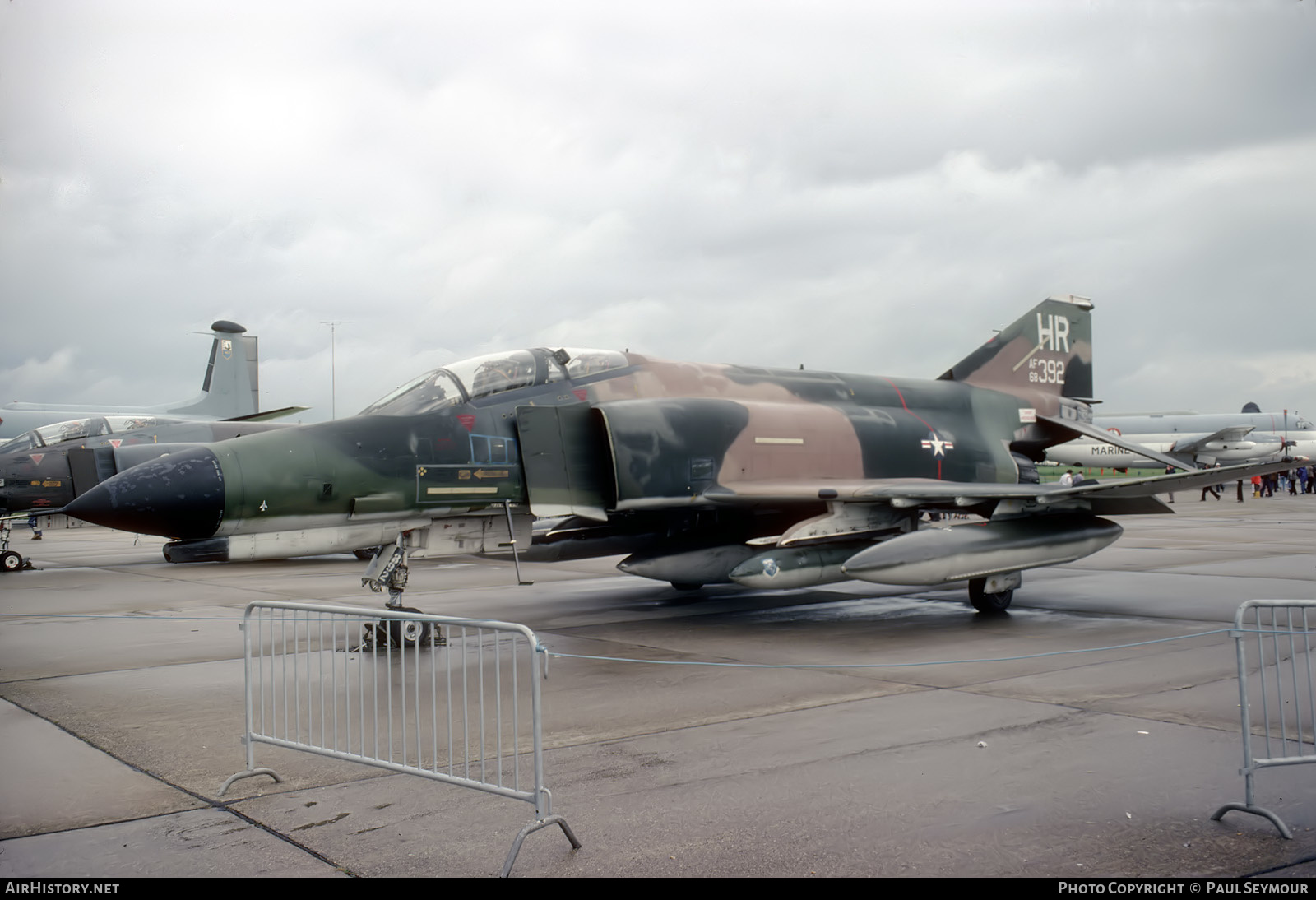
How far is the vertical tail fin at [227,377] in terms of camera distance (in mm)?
37375

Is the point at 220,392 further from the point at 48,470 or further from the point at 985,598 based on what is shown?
the point at 985,598

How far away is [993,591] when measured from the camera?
9.96 metres

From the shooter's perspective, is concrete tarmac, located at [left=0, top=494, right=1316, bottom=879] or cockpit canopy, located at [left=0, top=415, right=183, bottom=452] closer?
concrete tarmac, located at [left=0, top=494, right=1316, bottom=879]

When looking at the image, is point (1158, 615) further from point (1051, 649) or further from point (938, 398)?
point (938, 398)

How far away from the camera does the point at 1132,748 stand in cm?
491

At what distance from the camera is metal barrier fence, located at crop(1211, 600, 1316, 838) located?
155 inches

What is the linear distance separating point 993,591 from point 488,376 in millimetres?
5571

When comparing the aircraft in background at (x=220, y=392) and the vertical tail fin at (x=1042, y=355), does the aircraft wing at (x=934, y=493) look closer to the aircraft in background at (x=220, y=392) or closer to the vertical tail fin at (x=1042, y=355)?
the vertical tail fin at (x=1042, y=355)

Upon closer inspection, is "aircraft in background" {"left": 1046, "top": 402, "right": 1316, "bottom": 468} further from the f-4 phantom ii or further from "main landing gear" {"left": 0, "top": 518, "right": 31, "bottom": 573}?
"main landing gear" {"left": 0, "top": 518, "right": 31, "bottom": 573}

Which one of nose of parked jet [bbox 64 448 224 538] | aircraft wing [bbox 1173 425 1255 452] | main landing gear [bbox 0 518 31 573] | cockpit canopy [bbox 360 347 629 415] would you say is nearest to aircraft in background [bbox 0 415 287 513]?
main landing gear [bbox 0 518 31 573]

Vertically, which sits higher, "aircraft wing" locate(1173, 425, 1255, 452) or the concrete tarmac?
"aircraft wing" locate(1173, 425, 1255, 452)

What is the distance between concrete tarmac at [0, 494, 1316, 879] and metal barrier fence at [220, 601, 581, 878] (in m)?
0.17
